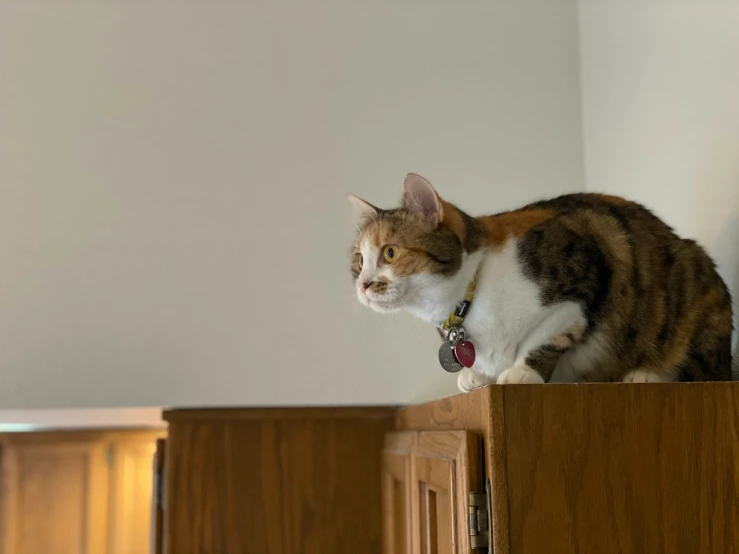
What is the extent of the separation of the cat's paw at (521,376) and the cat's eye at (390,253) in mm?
181

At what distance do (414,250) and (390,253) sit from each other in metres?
0.03

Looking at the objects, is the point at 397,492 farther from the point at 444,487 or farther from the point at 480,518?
the point at 480,518

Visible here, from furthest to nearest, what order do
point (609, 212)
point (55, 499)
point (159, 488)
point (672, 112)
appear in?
point (55, 499), point (159, 488), point (672, 112), point (609, 212)

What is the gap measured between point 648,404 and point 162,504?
3.38ft

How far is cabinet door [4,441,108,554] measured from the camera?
139cm

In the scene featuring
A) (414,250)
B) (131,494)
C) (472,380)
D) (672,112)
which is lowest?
(131,494)

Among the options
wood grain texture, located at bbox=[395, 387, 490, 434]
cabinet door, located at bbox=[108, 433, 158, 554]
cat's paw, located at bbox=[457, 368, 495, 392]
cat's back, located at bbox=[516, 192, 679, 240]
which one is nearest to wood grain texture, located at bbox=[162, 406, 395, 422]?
cabinet door, located at bbox=[108, 433, 158, 554]

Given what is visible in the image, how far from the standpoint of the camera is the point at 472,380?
776 mm

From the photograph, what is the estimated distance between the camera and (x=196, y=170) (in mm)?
1405

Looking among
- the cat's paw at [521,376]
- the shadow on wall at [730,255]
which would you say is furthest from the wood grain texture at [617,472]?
the shadow on wall at [730,255]

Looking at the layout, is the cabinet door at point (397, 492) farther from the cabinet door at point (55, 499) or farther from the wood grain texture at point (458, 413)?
the cabinet door at point (55, 499)

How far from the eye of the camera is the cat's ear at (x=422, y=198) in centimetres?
75

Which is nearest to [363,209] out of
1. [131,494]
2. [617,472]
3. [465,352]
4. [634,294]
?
→ [465,352]

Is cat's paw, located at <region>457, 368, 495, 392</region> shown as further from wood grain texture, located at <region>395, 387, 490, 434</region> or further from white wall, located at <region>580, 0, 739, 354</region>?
white wall, located at <region>580, 0, 739, 354</region>
